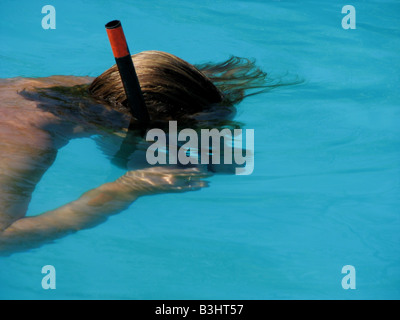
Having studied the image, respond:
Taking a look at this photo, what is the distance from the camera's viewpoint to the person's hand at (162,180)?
2.80 meters

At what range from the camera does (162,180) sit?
2.83 m

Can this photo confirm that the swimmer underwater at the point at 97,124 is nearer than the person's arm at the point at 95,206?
No

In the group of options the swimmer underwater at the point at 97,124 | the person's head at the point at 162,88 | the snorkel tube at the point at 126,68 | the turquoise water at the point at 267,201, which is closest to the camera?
the turquoise water at the point at 267,201

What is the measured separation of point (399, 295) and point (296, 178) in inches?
36.2

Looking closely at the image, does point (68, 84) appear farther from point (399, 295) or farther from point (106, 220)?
point (399, 295)

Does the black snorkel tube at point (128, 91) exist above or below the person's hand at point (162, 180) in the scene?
above

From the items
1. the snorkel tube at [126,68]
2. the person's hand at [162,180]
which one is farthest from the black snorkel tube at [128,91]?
the person's hand at [162,180]

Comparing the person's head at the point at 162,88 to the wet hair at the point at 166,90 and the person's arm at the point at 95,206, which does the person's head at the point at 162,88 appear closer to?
the wet hair at the point at 166,90

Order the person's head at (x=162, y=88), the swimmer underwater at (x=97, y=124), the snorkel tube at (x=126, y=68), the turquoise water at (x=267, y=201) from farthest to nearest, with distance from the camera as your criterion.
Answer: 1. the person's head at (x=162, y=88)
2. the snorkel tube at (x=126, y=68)
3. the swimmer underwater at (x=97, y=124)
4. the turquoise water at (x=267, y=201)

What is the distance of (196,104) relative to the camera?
10.5 ft

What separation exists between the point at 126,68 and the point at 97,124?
1.42 ft

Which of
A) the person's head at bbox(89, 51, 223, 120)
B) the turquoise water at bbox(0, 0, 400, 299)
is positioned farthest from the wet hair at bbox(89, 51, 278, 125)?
the turquoise water at bbox(0, 0, 400, 299)

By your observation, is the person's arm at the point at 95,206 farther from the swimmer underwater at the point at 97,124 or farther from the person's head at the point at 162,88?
the person's head at the point at 162,88

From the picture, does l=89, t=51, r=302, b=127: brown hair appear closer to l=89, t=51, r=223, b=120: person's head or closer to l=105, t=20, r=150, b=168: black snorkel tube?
l=89, t=51, r=223, b=120: person's head
